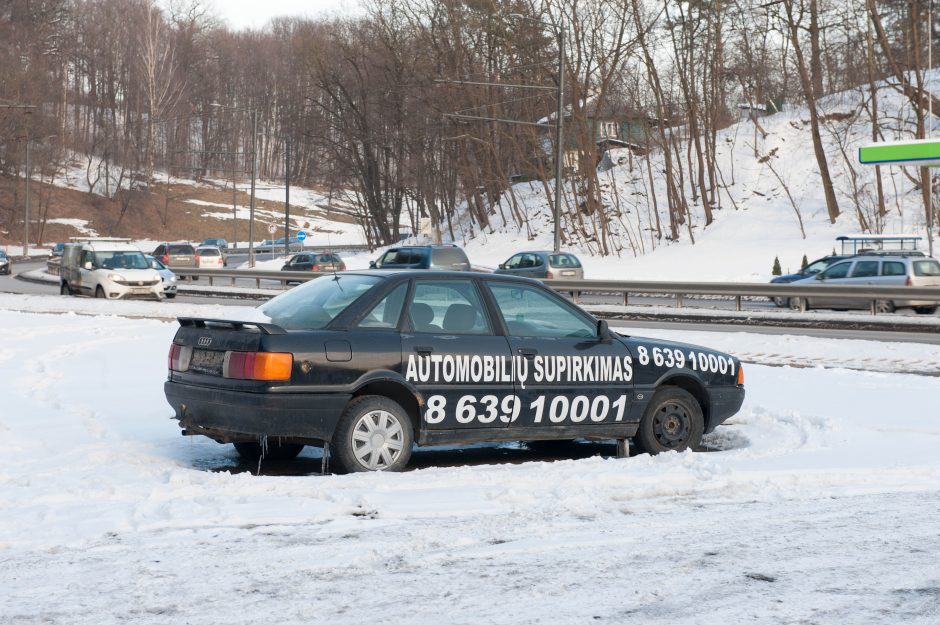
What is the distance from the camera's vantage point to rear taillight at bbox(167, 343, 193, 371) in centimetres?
820

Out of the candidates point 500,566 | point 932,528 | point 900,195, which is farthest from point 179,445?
point 900,195

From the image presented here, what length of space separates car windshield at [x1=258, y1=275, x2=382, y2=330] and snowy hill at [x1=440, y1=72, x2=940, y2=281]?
37793 mm

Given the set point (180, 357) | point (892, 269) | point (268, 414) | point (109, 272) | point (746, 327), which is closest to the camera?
point (268, 414)

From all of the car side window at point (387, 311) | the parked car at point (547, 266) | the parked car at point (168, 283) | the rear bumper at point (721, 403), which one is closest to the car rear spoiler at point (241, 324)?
the car side window at point (387, 311)

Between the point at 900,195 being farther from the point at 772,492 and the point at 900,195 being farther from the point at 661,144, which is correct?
the point at 772,492

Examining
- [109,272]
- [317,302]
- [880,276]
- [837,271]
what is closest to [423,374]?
[317,302]

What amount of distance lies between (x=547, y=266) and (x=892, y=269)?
12068 mm

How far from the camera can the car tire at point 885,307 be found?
27672mm

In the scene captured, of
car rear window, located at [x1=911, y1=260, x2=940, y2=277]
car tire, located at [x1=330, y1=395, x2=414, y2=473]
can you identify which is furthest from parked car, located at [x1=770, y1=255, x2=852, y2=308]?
car tire, located at [x1=330, y1=395, x2=414, y2=473]

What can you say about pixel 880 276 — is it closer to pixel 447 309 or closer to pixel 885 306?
pixel 885 306

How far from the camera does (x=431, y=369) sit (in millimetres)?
8062

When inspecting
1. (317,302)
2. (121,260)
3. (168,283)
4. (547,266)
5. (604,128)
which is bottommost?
(317,302)

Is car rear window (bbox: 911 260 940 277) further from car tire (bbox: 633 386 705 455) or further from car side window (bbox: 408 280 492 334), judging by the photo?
car side window (bbox: 408 280 492 334)

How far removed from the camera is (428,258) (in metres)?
34.3
